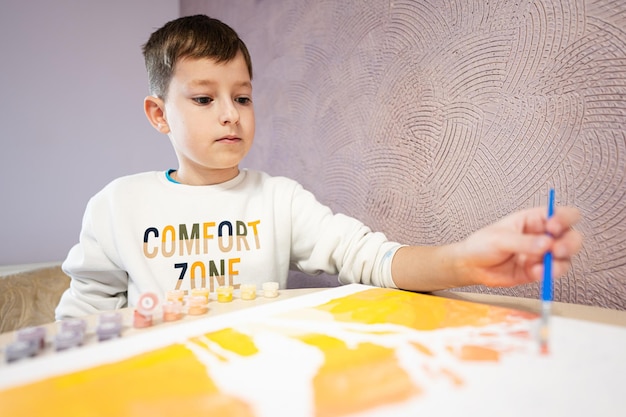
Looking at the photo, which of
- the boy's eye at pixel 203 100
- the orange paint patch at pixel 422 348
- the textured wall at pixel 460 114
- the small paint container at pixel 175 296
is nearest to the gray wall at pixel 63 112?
the textured wall at pixel 460 114

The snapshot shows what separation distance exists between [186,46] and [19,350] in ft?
1.64

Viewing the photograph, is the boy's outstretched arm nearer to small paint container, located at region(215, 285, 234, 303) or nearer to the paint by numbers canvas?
the paint by numbers canvas

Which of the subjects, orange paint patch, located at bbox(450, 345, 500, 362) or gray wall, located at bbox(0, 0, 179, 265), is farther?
gray wall, located at bbox(0, 0, 179, 265)

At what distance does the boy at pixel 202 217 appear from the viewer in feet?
2.06

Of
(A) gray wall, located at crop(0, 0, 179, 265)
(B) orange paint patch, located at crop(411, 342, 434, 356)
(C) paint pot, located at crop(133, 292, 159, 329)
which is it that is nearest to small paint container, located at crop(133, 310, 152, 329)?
(C) paint pot, located at crop(133, 292, 159, 329)

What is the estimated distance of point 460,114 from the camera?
60cm

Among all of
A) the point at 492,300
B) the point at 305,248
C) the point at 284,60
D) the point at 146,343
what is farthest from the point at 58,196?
the point at 492,300

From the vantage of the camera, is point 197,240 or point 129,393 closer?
point 129,393

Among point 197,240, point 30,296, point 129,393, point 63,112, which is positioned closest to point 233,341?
point 129,393

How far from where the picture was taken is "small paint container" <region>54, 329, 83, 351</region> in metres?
0.33

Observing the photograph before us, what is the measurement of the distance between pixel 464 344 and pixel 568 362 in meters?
0.07

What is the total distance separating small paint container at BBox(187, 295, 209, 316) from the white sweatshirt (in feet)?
0.72

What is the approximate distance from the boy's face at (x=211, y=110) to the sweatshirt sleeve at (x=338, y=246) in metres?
0.14

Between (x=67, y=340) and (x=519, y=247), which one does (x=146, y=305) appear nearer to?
(x=67, y=340)
